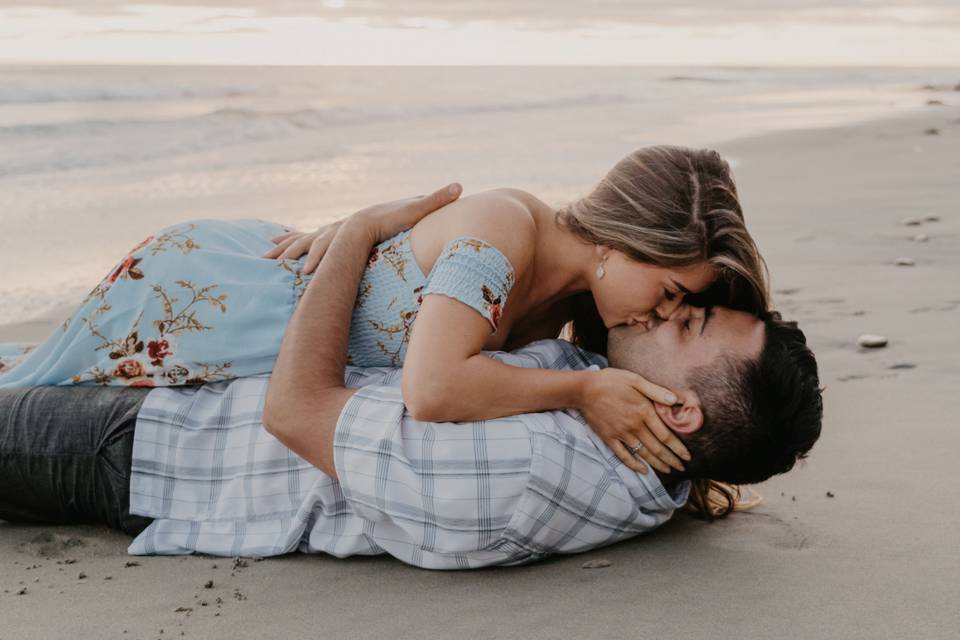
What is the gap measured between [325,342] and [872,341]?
2.52 meters

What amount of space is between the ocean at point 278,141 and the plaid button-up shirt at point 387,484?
9.87 ft

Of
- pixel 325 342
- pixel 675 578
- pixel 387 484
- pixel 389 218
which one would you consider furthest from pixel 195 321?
pixel 675 578

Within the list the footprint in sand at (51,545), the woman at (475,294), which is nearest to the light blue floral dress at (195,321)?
the woman at (475,294)

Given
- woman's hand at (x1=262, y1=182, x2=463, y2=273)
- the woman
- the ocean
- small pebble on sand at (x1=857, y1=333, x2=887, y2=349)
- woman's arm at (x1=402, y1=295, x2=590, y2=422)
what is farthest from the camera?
the ocean

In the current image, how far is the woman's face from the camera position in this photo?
2664mm

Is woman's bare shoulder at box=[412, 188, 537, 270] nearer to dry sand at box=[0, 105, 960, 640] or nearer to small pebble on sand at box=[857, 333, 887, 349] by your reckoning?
dry sand at box=[0, 105, 960, 640]

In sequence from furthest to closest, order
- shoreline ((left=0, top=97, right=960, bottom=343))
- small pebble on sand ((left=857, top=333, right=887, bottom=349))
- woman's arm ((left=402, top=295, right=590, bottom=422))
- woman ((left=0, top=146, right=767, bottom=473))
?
shoreline ((left=0, top=97, right=960, bottom=343))
small pebble on sand ((left=857, top=333, right=887, bottom=349))
woman ((left=0, top=146, right=767, bottom=473))
woman's arm ((left=402, top=295, right=590, bottom=422))

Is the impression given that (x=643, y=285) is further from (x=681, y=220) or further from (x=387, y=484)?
(x=387, y=484)

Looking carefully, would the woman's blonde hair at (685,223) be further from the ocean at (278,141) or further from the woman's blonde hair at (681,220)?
the ocean at (278,141)

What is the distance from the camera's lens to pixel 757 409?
246 centimetres

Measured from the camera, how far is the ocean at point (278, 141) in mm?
7922

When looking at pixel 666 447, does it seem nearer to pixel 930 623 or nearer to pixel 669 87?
pixel 930 623

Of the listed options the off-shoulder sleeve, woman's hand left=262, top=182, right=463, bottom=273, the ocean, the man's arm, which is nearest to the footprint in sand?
the man's arm

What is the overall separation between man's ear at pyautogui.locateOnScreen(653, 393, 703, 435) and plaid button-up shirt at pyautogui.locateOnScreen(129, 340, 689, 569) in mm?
154
